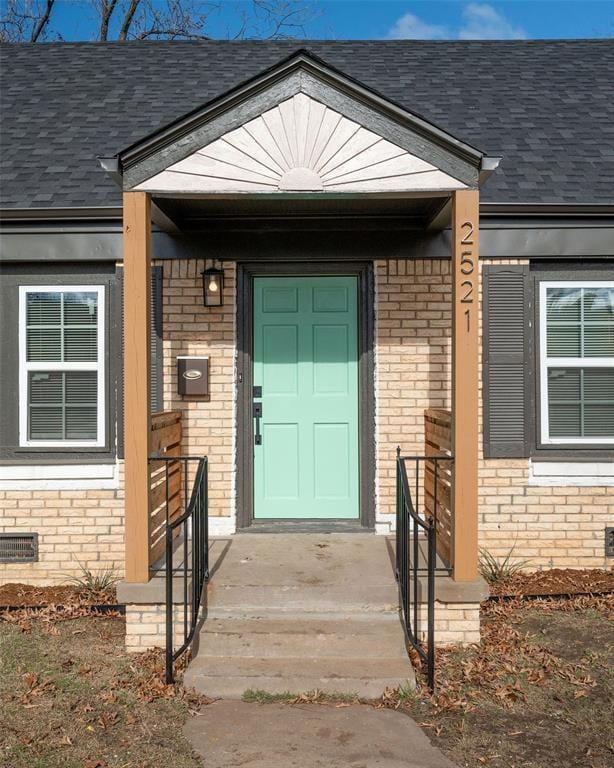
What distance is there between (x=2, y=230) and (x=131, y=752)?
14.2 ft

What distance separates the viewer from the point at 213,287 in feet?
18.8

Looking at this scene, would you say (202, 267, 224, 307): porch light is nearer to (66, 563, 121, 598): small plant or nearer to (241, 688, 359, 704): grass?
(66, 563, 121, 598): small plant

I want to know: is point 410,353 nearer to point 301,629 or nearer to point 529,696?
point 301,629

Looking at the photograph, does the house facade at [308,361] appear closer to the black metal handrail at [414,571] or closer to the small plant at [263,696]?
the black metal handrail at [414,571]

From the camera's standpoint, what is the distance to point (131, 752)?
3.32m

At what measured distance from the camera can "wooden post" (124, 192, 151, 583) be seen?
4.37 m

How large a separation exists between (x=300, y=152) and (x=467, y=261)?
130 cm

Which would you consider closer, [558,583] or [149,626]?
[149,626]

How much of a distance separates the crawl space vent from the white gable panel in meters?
3.47

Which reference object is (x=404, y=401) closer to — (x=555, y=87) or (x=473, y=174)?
(x=473, y=174)

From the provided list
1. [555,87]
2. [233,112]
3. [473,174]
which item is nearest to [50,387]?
[233,112]

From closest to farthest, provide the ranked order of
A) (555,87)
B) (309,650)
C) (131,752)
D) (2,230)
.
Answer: (131,752) < (309,650) < (2,230) < (555,87)

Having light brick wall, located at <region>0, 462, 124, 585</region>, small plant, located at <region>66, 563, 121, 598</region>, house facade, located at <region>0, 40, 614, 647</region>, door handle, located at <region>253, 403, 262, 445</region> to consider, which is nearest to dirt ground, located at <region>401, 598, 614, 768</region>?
house facade, located at <region>0, 40, 614, 647</region>

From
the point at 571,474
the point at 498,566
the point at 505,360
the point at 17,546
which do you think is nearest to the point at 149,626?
the point at 17,546
